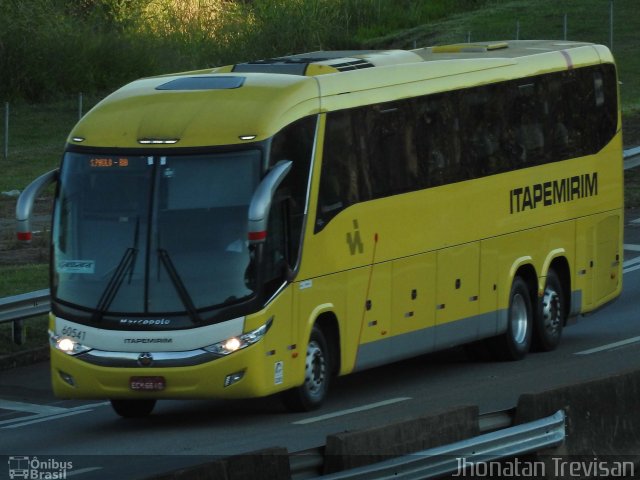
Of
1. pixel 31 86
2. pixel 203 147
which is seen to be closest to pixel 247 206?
pixel 203 147

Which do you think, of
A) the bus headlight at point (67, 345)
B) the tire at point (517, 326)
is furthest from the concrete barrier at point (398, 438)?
the tire at point (517, 326)

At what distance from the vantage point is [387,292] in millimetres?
17125

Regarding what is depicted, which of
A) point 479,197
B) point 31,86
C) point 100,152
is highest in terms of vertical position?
point 100,152

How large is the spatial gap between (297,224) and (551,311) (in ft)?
17.6

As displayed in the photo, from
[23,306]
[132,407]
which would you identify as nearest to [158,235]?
[132,407]

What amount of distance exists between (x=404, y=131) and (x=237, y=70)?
1.78 meters

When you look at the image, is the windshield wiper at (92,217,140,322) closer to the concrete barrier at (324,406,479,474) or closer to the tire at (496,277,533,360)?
the concrete barrier at (324,406,479,474)

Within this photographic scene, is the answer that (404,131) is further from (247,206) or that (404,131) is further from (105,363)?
(105,363)

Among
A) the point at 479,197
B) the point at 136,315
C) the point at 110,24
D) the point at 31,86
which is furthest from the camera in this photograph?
the point at 110,24

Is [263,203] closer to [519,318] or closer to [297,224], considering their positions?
[297,224]

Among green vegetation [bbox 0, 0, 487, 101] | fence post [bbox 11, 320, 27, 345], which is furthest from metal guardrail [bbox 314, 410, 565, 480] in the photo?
green vegetation [bbox 0, 0, 487, 101]

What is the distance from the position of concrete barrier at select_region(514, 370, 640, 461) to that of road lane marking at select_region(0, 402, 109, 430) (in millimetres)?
6608

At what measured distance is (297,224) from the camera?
15.7 meters

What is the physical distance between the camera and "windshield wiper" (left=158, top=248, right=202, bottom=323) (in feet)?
49.2
